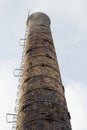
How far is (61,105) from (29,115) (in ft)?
2.30

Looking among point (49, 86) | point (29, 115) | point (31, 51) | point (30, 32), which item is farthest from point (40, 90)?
point (30, 32)

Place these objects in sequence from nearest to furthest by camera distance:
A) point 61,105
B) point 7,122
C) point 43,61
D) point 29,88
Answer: point 61,105, point 29,88, point 43,61, point 7,122

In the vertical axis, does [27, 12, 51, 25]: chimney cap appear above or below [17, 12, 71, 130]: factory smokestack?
above

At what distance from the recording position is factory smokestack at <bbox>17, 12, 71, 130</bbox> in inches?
194

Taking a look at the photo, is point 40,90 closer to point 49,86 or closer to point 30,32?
point 49,86

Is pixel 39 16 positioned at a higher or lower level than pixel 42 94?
higher

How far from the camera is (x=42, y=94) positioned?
17.9 ft

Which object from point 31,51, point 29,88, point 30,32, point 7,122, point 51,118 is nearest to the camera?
point 51,118

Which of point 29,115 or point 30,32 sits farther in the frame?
point 30,32

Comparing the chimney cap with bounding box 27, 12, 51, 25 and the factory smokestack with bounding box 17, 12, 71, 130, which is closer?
the factory smokestack with bounding box 17, 12, 71, 130

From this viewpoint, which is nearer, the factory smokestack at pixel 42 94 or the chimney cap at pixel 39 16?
the factory smokestack at pixel 42 94

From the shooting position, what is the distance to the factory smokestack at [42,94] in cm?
494

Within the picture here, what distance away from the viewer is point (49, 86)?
5.69 metres

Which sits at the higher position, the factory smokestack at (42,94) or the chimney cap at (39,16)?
the chimney cap at (39,16)
